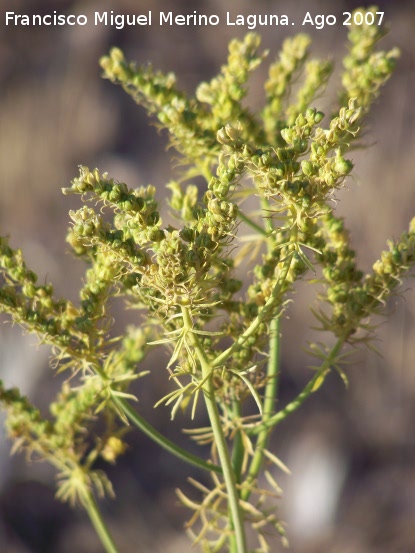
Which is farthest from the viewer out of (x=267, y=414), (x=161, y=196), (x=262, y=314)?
(x=161, y=196)

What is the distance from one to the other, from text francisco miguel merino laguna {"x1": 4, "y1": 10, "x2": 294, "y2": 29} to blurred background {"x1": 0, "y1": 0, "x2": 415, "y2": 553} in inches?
0.7

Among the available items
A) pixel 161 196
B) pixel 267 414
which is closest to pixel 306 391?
pixel 267 414

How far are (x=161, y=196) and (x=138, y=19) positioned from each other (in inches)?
20.2

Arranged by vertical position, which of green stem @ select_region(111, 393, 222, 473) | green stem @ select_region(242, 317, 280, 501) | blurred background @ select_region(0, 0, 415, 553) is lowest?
green stem @ select_region(111, 393, 222, 473)

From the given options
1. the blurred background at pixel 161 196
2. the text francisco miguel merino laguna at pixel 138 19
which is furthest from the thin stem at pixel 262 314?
the text francisco miguel merino laguna at pixel 138 19

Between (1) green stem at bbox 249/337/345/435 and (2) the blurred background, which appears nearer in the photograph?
(1) green stem at bbox 249/337/345/435

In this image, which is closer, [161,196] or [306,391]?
[306,391]

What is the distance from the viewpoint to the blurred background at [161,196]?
1.49m

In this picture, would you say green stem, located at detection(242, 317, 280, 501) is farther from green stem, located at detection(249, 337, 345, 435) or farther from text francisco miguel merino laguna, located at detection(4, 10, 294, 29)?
text francisco miguel merino laguna, located at detection(4, 10, 294, 29)

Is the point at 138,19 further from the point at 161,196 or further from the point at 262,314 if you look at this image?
the point at 262,314

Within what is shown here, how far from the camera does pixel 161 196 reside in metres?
1.46

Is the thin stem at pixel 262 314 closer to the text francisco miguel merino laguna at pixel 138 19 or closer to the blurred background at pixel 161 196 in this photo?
the blurred background at pixel 161 196

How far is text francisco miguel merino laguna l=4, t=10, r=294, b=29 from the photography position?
166 cm

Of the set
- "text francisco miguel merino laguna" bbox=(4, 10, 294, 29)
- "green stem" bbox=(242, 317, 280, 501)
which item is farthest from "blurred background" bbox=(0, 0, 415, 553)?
"green stem" bbox=(242, 317, 280, 501)
